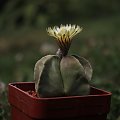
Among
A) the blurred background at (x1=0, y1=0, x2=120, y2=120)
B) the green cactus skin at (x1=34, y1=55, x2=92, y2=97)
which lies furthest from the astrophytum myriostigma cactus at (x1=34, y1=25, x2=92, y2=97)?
the blurred background at (x1=0, y1=0, x2=120, y2=120)

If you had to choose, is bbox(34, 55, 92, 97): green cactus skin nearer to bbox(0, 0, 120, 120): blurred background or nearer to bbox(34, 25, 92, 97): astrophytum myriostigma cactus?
bbox(34, 25, 92, 97): astrophytum myriostigma cactus

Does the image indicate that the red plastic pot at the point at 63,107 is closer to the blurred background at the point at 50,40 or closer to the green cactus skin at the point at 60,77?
the green cactus skin at the point at 60,77

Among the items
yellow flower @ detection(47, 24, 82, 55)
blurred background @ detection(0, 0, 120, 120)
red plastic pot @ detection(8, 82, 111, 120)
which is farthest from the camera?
blurred background @ detection(0, 0, 120, 120)

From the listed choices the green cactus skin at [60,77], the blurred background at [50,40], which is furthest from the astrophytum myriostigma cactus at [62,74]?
the blurred background at [50,40]

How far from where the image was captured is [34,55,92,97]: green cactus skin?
338 centimetres

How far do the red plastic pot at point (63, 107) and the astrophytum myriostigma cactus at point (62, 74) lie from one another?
8 cm

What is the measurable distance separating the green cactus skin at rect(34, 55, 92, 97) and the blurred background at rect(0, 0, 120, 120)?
0.80m

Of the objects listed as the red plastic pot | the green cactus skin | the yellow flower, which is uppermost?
the yellow flower

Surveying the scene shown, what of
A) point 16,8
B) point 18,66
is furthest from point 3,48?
point 16,8

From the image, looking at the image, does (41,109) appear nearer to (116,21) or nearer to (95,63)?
(95,63)

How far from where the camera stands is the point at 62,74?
3.42 meters

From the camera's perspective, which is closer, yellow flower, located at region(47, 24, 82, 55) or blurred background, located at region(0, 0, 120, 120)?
yellow flower, located at region(47, 24, 82, 55)

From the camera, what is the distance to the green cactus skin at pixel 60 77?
338cm

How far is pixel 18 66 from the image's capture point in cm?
941
